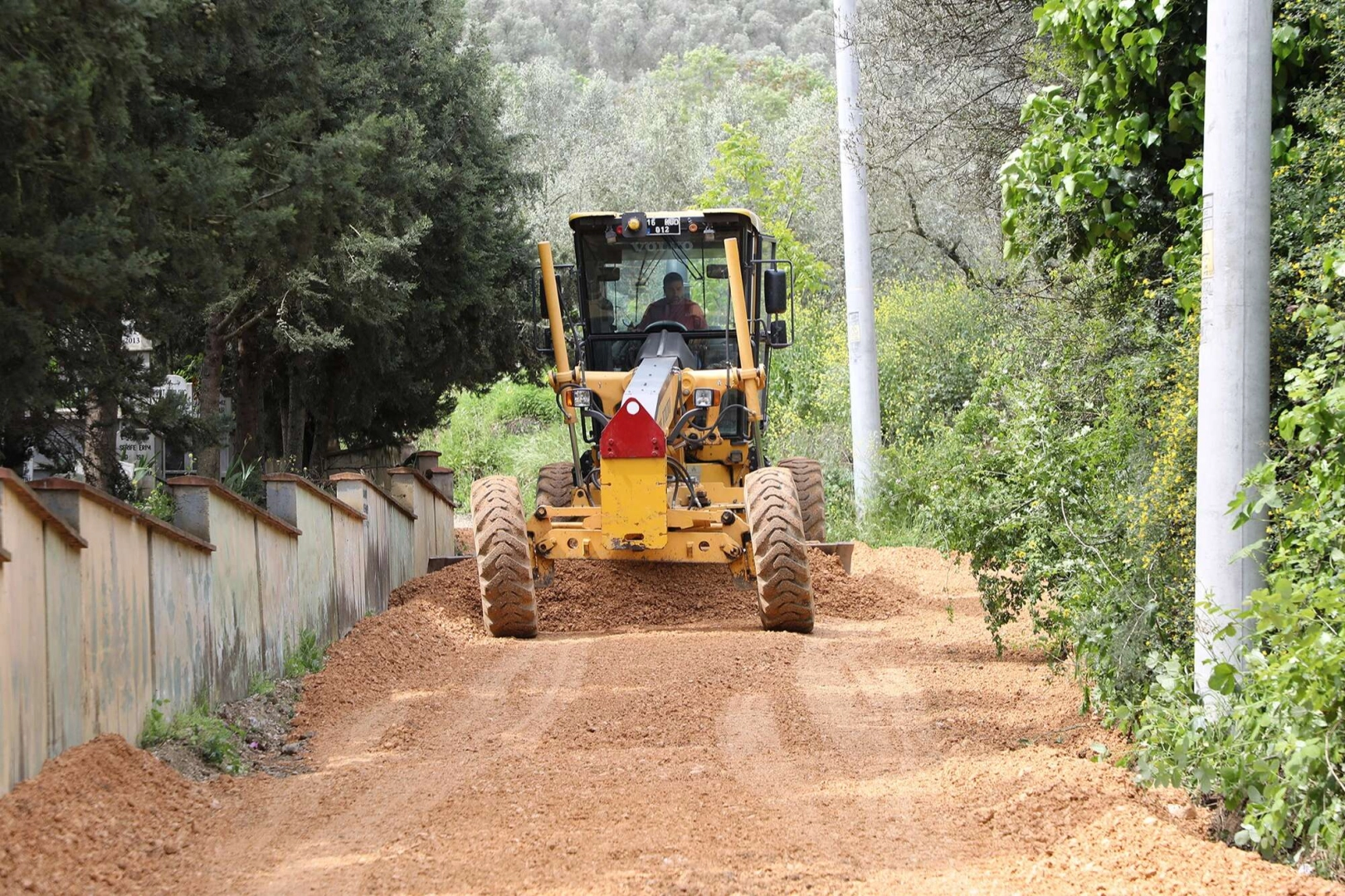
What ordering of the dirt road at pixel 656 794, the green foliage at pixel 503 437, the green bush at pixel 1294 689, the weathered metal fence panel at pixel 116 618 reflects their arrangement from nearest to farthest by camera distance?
the green bush at pixel 1294 689 < the dirt road at pixel 656 794 < the weathered metal fence panel at pixel 116 618 < the green foliage at pixel 503 437

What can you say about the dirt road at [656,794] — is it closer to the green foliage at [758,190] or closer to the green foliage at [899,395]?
the green foliage at [899,395]

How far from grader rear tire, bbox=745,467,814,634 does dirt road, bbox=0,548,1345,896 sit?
0.53 meters

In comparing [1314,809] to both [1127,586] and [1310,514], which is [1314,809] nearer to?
[1310,514]

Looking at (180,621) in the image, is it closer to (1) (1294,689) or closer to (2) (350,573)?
(2) (350,573)

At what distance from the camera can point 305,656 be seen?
34.2ft

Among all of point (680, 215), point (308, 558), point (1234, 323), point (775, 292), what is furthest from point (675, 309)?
point (1234, 323)

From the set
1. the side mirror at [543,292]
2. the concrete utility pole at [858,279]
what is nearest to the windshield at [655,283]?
the side mirror at [543,292]

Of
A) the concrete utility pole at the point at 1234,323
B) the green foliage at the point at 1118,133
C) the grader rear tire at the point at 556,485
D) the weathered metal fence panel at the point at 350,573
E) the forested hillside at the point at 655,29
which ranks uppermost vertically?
the forested hillside at the point at 655,29

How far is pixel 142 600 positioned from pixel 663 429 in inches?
196

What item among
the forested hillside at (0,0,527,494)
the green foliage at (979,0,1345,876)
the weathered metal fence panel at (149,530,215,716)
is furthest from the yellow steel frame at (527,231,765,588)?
the weathered metal fence panel at (149,530,215,716)

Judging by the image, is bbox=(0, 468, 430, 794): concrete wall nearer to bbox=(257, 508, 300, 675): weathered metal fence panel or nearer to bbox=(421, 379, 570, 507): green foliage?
bbox=(257, 508, 300, 675): weathered metal fence panel

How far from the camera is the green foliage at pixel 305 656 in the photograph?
1019 centimetres

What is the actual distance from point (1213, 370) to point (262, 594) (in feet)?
20.3

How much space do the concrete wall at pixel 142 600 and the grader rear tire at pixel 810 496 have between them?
484cm
